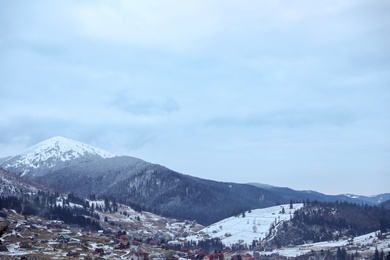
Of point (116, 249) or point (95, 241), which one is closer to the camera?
point (116, 249)

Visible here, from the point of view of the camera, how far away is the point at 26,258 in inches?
4104

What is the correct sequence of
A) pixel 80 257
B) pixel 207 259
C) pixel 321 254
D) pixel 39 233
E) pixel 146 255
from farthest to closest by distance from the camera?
pixel 321 254 → pixel 39 233 → pixel 207 259 → pixel 146 255 → pixel 80 257

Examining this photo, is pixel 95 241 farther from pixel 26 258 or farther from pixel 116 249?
pixel 26 258

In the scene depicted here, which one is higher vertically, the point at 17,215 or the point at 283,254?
the point at 17,215

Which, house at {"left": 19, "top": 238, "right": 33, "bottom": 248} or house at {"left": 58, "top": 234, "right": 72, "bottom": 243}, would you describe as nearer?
house at {"left": 19, "top": 238, "right": 33, "bottom": 248}

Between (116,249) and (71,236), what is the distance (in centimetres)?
2500

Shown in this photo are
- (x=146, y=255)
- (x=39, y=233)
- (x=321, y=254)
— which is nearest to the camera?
(x=146, y=255)

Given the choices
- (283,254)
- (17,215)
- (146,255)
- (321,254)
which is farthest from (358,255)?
(17,215)

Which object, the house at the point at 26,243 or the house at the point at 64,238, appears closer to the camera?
the house at the point at 26,243

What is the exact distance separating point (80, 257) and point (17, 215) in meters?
82.9

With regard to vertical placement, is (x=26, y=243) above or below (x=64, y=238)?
below

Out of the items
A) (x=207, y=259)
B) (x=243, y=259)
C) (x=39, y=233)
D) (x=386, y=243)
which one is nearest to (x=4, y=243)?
(x=39, y=233)

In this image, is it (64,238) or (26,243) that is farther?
(64,238)

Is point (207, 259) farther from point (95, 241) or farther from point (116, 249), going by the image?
point (95, 241)
